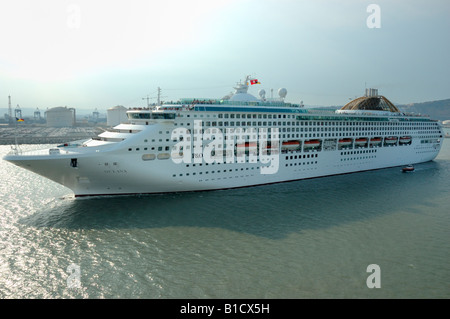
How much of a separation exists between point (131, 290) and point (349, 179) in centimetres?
2946

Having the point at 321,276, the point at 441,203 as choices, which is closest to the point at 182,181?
the point at 321,276

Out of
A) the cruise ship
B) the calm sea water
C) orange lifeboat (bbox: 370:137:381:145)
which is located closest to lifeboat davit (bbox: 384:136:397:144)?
orange lifeboat (bbox: 370:137:381:145)

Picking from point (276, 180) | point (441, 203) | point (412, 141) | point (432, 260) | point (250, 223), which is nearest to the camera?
point (432, 260)

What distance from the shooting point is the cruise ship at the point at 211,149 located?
78.0 ft

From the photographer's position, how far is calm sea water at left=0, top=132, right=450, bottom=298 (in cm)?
1362

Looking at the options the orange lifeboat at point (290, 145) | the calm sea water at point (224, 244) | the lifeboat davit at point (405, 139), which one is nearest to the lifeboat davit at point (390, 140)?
the lifeboat davit at point (405, 139)

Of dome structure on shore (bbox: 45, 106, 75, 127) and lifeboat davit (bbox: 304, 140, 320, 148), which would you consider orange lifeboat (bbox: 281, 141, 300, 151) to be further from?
dome structure on shore (bbox: 45, 106, 75, 127)

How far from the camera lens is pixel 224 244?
57.9 feet

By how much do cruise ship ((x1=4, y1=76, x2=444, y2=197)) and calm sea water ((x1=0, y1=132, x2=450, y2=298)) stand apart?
1828 millimetres

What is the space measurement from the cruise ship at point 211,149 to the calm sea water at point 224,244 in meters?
1.83

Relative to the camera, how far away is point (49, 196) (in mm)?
26344

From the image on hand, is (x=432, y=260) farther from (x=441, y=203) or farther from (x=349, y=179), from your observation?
(x=349, y=179)

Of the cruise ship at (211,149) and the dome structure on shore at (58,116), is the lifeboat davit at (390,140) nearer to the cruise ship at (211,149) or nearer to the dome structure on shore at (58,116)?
the cruise ship at (211,149)

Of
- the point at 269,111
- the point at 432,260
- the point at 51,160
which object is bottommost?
the point at 432,260
